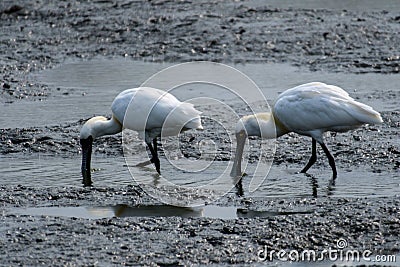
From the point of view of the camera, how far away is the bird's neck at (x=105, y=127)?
1012cm

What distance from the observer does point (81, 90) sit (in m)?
13.6

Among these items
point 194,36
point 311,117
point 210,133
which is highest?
point 194,36

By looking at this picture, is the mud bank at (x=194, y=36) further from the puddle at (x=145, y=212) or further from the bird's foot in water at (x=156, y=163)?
the puddle at (x=145, y=212)

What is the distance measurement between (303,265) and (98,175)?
322 cm

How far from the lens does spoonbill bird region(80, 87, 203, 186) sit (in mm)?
9781

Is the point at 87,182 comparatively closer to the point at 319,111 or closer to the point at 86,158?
the point at 86,158

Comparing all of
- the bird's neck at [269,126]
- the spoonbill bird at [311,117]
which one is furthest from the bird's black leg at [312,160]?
the bird's neck at [269,126]

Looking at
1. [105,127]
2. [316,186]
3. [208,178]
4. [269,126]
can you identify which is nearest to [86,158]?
[105,127]

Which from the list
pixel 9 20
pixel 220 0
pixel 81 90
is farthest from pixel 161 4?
pixel 81 90

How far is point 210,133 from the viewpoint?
11055 millimetres

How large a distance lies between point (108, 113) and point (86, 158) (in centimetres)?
230

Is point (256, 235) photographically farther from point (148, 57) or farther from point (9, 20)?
point (9, 20)

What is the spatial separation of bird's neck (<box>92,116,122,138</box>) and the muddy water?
0.28m

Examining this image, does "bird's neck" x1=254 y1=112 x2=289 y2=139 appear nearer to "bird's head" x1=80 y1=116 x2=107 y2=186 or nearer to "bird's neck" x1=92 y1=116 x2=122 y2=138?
"bird's neck" x1=92 y1=116 x2=122 y2=138
